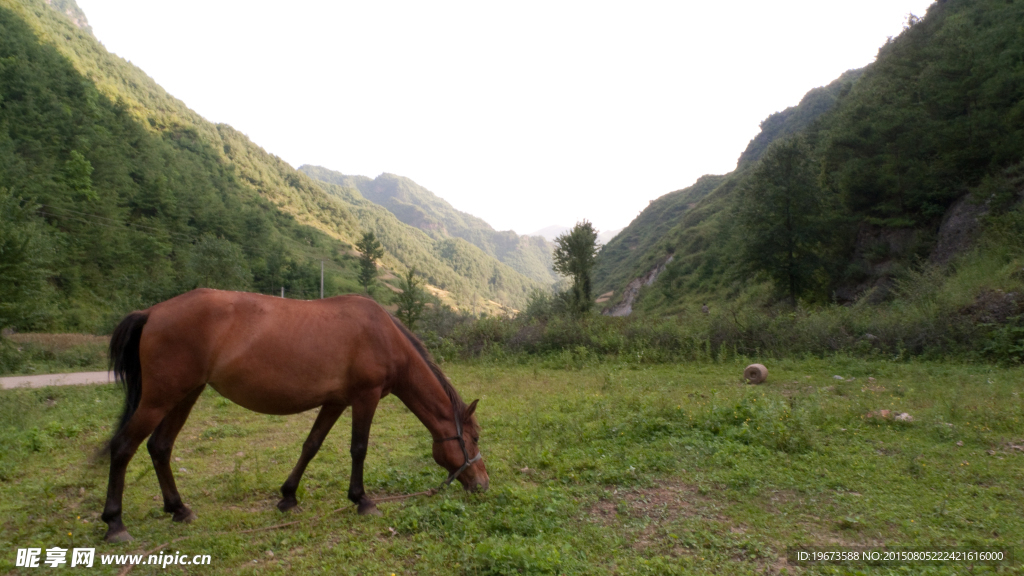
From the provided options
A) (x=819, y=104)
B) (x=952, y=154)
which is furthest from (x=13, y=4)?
(x=819, y=104)

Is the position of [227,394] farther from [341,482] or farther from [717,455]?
[717,455]

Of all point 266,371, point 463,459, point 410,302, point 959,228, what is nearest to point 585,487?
point 463,459

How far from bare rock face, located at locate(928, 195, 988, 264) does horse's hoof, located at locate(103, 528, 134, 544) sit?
24.4 m

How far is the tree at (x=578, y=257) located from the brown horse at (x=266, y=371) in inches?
1101

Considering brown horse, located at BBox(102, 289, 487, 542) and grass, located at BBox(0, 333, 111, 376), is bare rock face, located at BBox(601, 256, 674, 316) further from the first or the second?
brown horse, located at BBox(102, 289, 487, 542)

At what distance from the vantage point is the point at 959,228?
1891 centimetres

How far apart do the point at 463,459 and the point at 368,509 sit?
98 centimetres

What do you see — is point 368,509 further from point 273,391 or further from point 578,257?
point 578,257

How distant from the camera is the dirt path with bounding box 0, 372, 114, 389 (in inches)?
472

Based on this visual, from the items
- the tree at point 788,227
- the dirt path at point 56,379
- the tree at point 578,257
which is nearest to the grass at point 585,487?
the dirt path at point 56,379

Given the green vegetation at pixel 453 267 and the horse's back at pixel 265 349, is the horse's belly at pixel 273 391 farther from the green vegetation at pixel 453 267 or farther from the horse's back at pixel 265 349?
the green vegetation at pixel 453 267

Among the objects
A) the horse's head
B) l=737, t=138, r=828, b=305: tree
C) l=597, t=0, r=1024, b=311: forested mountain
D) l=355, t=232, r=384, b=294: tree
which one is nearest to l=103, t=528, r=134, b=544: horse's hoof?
the horse's head

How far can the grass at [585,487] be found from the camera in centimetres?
361

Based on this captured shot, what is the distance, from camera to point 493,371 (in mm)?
14664
